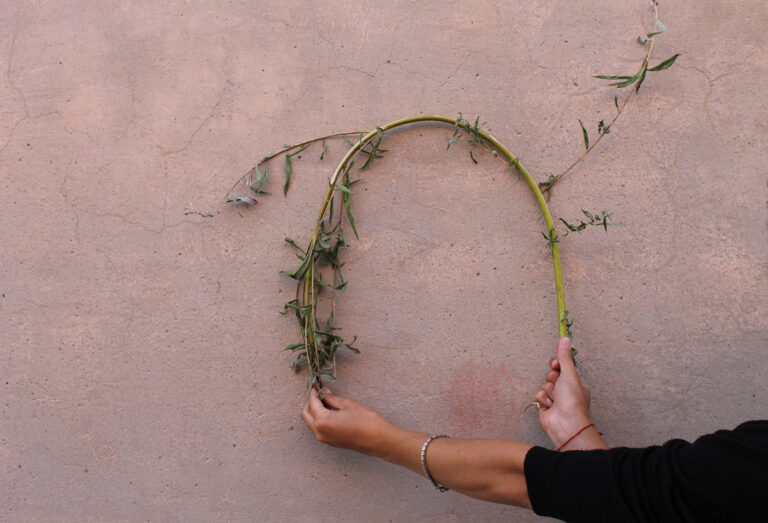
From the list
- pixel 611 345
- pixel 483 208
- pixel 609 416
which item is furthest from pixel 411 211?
pixel 609 416

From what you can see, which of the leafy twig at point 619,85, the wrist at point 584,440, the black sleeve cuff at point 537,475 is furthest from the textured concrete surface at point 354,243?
the black sleeve cuff at point 537,475

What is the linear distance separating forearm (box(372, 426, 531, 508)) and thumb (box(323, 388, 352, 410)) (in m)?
0.14

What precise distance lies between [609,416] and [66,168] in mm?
1622

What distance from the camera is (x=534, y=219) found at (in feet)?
5.01

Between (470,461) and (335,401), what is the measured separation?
0.38 m

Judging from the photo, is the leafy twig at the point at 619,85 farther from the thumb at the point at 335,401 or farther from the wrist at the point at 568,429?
the thumb at the point at 335,401

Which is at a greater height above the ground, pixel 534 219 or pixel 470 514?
pixel 534 219

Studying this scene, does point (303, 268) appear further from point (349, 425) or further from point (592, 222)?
point (592, 222)

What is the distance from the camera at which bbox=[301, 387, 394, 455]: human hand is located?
1.33 meters

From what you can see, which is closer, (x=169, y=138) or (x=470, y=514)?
(x=470, y=514)

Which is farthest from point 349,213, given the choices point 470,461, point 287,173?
point 470,461

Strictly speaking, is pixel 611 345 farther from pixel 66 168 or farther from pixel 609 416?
pixel 66 168

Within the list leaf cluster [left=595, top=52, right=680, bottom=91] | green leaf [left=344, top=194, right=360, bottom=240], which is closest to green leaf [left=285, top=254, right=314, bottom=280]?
green leaf [left=344, top=194, right=360, bottom=240]

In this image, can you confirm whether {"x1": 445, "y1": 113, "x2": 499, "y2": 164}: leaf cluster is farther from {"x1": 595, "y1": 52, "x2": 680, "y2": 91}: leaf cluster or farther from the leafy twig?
{"x1": 595, "y1": 52, "x2": 680, "y2": 91}: leaf cluster
